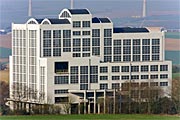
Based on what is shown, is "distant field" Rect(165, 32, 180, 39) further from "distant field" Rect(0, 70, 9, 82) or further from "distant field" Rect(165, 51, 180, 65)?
"distant field" Rect(0, 70, 9, 82)

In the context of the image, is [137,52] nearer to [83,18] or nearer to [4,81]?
[83,18]

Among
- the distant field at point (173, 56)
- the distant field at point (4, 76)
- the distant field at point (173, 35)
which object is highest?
the distant field at point (173, 35)

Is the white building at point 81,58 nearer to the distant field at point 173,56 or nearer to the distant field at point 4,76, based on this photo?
the distant field at point 4,76

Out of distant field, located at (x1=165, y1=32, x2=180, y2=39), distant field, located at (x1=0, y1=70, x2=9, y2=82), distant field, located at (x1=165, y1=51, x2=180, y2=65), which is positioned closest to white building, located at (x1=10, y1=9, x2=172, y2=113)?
distant field, located at (x1=0, y1=70, x2=9, y2=82)

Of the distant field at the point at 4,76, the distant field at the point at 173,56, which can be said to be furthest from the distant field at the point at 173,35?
the distant field at the point at 4,76

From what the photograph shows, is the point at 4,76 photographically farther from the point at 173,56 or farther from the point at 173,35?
the point at 173,35

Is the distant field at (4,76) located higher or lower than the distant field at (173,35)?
lower

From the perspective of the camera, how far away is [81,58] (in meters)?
51.8

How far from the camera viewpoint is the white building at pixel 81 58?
5125 cm

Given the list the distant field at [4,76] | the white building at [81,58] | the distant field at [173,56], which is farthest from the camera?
the distant field at [173,56]

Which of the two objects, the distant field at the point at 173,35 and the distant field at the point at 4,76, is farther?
the distant field at the point at 173,35

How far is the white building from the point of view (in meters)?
51.2

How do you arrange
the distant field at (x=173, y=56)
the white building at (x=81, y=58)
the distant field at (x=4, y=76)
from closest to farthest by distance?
1. the white building at (x=81, y=58)
2. the distant field at (x=4, y=76)
3. the distant field at (x=173, y=56)

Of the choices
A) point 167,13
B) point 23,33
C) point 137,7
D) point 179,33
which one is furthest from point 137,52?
point 137,7
